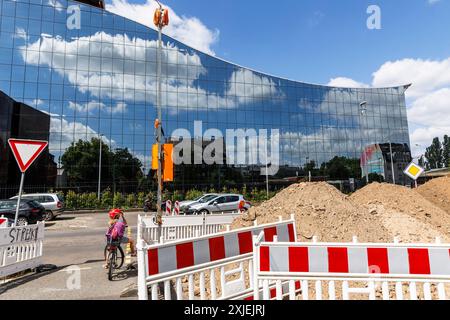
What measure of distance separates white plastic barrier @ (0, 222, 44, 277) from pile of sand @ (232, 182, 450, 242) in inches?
202

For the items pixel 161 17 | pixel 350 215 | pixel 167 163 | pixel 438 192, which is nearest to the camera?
pixel 350 215

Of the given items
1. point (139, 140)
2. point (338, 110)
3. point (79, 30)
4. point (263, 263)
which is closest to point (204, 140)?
point (139, 140)

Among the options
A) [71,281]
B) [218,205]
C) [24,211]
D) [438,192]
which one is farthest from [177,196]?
[71,281]

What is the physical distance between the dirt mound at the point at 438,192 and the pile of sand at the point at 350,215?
4.85 metres

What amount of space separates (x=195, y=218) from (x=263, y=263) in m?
6.83

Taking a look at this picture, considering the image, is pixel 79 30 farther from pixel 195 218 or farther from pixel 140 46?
pixel 195 218

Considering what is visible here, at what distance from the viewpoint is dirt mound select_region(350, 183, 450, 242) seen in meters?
7.67

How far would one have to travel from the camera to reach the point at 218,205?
2195cm

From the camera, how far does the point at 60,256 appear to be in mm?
9367

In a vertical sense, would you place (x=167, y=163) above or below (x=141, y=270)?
above

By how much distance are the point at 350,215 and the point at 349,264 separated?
11.7 ft

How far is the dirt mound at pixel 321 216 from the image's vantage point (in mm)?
6121

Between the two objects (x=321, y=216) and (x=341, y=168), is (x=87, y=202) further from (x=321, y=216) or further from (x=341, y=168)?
(x=341, y=168)

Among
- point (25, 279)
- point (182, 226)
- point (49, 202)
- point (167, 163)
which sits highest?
point (167, 163)
